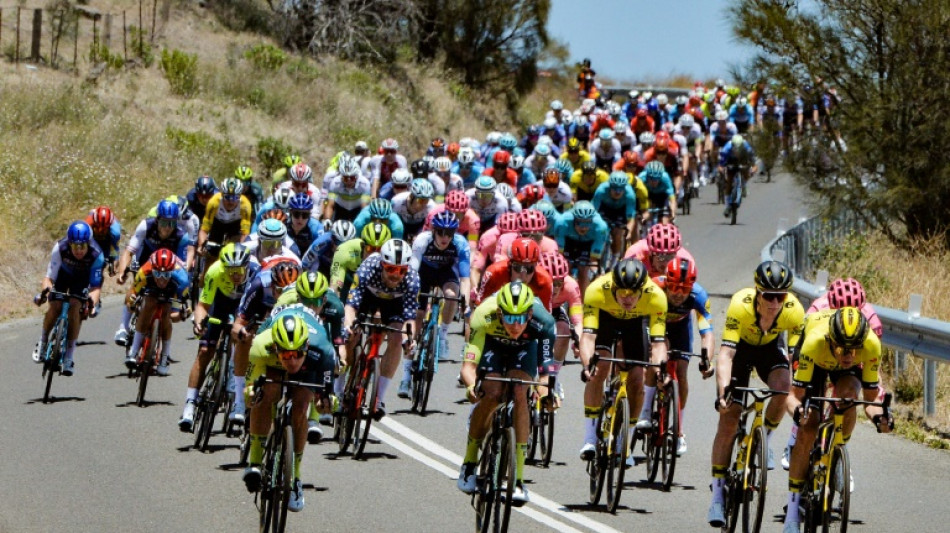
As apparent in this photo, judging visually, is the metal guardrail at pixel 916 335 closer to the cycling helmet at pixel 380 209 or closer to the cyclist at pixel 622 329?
the cyclist at pixel 622 329

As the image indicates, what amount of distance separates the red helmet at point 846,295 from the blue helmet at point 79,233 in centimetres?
810

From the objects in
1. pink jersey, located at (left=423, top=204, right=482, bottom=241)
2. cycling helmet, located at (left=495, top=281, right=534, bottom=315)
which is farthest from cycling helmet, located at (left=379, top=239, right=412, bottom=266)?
pink jersey, located at (left=423, top=204, right=482, bottom=241)

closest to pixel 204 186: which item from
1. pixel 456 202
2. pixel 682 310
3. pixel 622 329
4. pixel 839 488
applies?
pixel 456 202

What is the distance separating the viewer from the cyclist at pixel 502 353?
35.1ft

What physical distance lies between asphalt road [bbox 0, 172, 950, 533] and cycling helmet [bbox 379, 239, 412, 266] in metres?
A: 1.66

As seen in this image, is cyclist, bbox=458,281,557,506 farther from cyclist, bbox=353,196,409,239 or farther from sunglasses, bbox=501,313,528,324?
cyclist, bbox=353,196,409,239

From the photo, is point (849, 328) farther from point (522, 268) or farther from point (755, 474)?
point (522, 268)

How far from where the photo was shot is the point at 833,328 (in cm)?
1014

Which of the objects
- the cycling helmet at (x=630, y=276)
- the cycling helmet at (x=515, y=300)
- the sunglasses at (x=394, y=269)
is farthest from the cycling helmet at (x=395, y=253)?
the cycling helmet at (x=515, y=300)

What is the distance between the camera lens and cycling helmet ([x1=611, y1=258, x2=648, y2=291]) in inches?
469

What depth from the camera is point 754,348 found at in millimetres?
11375

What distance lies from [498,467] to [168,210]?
8.52m

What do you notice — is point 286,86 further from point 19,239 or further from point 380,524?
point 380,524

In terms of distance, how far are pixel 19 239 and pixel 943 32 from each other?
14.6 m
